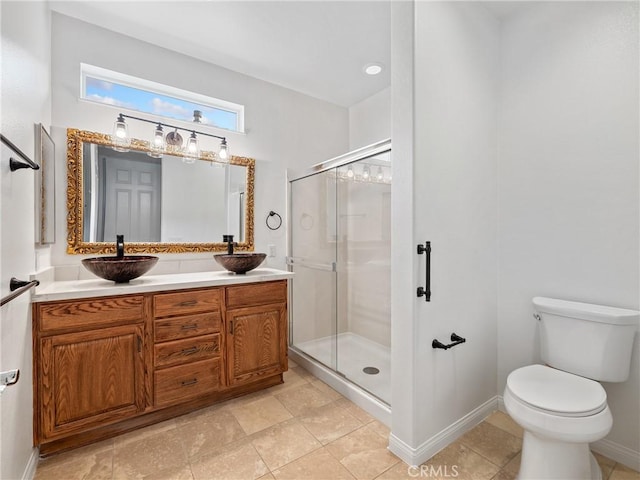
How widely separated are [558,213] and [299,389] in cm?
213

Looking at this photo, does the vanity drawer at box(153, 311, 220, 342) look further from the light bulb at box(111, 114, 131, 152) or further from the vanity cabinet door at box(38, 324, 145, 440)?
the light bulb at box(111, 114, 131, 152)

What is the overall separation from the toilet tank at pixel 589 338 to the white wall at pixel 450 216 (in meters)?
0.37

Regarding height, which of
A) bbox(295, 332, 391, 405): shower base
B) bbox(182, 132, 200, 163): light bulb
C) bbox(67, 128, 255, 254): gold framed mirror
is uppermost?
bbox(182, 132, 200, 163): light bulb

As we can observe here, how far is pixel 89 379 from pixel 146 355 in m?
0.29

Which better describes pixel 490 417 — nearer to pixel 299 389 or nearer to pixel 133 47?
pixel 299 389

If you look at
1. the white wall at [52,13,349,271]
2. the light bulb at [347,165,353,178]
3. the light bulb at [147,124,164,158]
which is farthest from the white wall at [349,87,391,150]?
the light bulb at [147,124,164,158]

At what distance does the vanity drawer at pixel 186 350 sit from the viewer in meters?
1.90

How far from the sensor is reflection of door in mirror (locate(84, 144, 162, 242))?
214 centimetres

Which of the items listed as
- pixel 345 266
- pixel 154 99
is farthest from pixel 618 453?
pixel 154 99

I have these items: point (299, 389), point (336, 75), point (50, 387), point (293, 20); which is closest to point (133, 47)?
point (293, 20)

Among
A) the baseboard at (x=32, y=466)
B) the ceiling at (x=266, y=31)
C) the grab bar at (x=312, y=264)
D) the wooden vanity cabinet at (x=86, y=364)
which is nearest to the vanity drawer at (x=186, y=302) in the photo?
the wooden vanity cabinet at (x=86, y=364)

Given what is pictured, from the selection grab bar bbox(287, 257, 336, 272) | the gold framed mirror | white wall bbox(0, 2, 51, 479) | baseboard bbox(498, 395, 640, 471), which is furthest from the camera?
grab bar bbox(287, 257, 336, 272)

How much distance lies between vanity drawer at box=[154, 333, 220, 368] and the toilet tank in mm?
2051

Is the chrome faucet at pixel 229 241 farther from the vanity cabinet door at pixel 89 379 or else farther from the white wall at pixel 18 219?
the white wall at pixel 18 219
